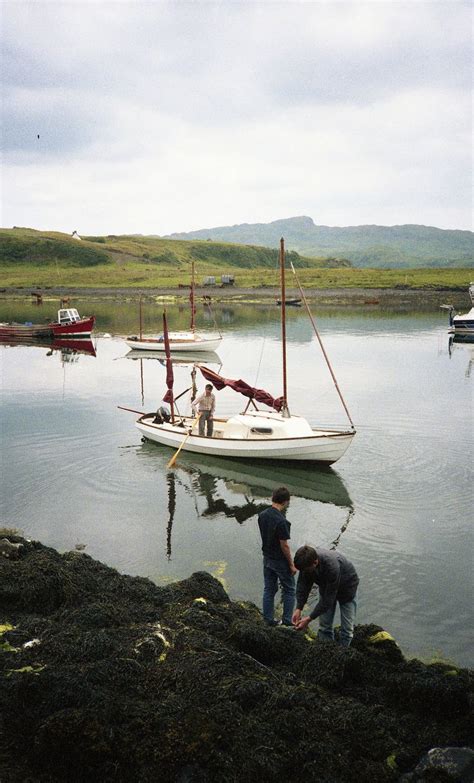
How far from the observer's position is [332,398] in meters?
36.5

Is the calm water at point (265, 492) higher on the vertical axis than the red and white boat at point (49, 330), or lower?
lower

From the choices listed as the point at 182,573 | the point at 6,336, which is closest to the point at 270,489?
the point at 182,573

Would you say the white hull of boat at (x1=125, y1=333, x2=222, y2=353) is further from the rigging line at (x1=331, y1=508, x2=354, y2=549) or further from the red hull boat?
the rigging line at (x1=331, y1=508, x2=354, y2=549)

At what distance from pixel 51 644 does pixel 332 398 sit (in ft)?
93.9

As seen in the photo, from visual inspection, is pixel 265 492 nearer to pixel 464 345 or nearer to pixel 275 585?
pixel 275 585

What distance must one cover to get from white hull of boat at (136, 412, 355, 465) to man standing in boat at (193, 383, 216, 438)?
Answer: 46 centimetres

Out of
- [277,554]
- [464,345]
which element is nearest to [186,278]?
[464,345]

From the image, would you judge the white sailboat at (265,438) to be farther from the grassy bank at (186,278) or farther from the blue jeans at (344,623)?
the grassy bank at (186,278)

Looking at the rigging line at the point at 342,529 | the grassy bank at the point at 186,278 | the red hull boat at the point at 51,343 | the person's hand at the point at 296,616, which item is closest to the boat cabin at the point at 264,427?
the rigging line at the point at 342,529

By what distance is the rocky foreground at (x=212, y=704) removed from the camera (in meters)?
7.03

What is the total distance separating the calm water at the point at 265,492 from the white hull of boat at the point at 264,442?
595 mm

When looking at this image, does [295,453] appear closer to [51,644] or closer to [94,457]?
[94,457]

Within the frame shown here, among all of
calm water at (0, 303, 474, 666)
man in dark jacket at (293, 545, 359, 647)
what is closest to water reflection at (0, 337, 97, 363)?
calm water at (0, 303, 474, 666)

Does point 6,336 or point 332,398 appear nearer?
point 332,398
